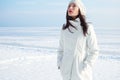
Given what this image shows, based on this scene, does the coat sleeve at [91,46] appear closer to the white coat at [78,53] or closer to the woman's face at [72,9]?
the white coat at [78,53]

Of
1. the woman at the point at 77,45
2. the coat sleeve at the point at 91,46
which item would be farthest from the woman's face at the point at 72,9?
the coat sleeve at the point at 91,46

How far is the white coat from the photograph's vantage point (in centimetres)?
269

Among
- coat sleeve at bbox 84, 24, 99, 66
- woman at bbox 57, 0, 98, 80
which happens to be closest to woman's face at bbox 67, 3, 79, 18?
woman at bbox 57, 0, 98, 80

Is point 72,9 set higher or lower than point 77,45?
higher

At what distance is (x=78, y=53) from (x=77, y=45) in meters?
0.08

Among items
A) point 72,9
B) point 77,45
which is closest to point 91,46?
point 77,45

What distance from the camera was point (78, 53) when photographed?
270cm

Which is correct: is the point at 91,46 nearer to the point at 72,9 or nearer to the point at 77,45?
the point at 77,45

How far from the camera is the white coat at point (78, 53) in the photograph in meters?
2.69

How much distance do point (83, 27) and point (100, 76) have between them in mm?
4018

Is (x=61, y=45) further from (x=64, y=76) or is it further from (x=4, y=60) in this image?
(x=4, y=60)

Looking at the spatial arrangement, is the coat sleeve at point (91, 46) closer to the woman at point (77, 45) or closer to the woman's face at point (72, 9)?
the woman at point (77, 45)

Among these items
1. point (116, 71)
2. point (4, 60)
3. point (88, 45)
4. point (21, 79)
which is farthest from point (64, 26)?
point (4, 60)

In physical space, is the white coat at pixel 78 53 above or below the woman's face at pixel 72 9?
below
